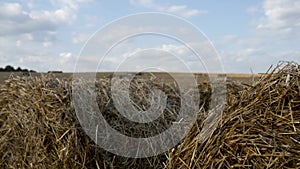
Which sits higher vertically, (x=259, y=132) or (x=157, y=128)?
(x=259, y=132)

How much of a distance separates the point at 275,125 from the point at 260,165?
221mm

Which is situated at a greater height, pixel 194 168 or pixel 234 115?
pixel 234 115

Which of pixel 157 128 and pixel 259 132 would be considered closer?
pixel 259 132

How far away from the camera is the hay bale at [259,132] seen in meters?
2.25

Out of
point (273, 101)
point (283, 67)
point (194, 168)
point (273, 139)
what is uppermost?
point (283, 67)

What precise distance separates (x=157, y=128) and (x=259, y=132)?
45.4 inches

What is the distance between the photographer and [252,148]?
2.30 meters

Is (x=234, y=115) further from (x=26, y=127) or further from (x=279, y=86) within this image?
(x=26, y=127)

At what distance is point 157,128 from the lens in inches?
132

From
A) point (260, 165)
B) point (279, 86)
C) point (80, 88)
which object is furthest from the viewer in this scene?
point (80, 88)

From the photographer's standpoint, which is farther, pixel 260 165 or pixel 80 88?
pixel 80 88

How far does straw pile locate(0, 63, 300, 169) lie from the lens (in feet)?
7.54

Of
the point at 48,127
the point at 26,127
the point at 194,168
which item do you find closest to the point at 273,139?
the point at 194,168

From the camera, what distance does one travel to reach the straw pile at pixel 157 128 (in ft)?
7.54
